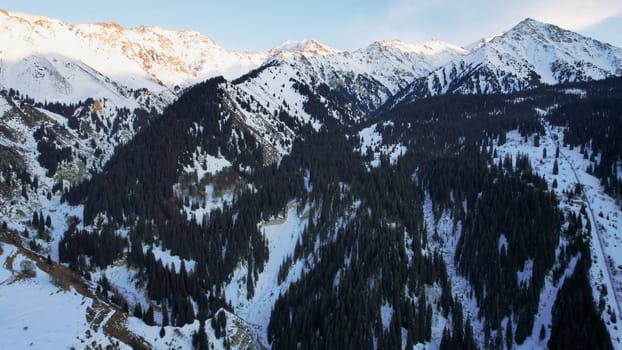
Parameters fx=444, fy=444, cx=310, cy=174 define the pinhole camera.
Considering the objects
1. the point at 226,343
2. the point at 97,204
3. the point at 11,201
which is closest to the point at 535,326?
the point at 226,343

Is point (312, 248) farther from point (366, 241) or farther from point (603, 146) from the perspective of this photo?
point (603, 146)

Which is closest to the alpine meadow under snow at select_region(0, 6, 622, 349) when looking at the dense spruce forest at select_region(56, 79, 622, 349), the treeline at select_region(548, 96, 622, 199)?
the dense spruce forest at select_region(56, 79, 622, 349)

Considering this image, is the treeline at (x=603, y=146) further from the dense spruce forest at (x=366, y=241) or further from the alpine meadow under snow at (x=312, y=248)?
the alpine meadow under snow at (x=312, y=248)

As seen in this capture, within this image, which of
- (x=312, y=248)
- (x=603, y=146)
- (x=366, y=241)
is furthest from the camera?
(x=603, y=146)

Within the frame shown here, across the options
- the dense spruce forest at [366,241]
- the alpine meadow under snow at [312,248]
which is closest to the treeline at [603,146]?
the dense spruce forest at [366,241]

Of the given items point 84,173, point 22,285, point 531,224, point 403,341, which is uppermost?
point 84,173

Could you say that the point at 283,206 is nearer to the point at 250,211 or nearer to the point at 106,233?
the point at 250,211

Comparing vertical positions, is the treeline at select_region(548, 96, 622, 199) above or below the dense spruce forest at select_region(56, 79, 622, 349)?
above

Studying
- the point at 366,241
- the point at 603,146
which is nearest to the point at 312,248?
the point at 366,241

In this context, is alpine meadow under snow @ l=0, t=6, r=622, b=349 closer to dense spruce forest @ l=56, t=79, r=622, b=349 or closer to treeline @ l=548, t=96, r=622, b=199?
dense spruce forest @ l=56, t=79, r=622, b=349
